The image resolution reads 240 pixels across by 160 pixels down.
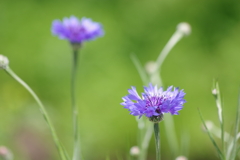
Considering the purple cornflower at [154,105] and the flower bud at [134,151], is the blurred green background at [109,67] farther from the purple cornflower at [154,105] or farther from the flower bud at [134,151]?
the purple cornflower at [154,105]

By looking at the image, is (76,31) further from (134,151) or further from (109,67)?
(109,67)

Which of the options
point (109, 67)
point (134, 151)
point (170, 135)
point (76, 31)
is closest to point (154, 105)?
point (134, 151)

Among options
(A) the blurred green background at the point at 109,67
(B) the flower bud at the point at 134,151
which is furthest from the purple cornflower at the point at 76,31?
(A) the blurred green background at the point at 109,67

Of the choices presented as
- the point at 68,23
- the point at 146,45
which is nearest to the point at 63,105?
the point at 146,45

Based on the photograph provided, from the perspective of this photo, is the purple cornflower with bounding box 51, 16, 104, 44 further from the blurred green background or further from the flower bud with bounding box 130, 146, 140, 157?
the blurred green background

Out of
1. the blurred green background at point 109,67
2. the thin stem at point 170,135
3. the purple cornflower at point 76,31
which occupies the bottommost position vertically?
the thin stem at point 170,135

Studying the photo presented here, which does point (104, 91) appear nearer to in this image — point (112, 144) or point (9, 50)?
point (112, 144)
